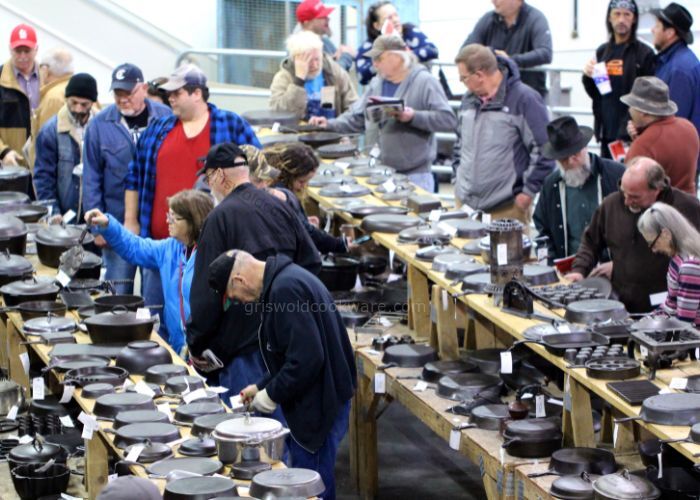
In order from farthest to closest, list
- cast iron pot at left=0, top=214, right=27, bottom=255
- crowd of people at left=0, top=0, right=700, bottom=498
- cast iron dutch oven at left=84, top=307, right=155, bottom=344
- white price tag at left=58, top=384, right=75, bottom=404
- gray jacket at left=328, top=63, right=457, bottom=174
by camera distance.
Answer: gray jacket at left=328, top=63, right=457, bottom=174, cast iron pot at left=0, top=214, right=27, bottom=255, cast iron dutch oven at left=84, top=307, right=155, bottom=344, white price tag at left=58, top=384, right=75, bottom=404, crowd of people at left=0, top=0, right=700, bottom=498

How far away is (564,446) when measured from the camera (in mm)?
5820

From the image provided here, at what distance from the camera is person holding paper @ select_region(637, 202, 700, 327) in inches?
237

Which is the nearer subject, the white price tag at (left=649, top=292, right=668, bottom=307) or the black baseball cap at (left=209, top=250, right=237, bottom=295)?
the black baseball cap at (left=209, top=250, right=237, bottom=295)

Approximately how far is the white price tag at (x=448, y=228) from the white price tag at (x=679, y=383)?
7.73ft

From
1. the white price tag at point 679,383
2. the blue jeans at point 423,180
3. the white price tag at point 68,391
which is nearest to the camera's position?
the white price tag at point 679,383

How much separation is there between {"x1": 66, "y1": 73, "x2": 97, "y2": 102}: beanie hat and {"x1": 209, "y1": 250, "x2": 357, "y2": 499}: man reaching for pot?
9.92 feet

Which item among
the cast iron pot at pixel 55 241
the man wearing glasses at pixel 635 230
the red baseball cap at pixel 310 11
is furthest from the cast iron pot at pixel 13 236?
the man wearing glasses at pixel 635 230

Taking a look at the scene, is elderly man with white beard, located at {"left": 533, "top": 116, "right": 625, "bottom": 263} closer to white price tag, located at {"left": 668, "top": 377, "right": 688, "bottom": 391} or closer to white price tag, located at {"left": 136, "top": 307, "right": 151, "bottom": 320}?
white price tag, located at {"left": 668, "top": 377, "right": 688, "bottom": 391}

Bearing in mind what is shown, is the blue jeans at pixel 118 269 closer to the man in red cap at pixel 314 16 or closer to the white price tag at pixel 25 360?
the white price tag at pixel 25 360

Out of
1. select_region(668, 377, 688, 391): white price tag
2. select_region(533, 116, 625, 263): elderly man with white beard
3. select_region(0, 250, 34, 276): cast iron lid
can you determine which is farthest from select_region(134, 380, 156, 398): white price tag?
select_region(533, 116, 625, 263): elderly man with white beard

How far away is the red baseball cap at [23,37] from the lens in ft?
31.8

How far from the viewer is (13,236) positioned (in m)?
7.80

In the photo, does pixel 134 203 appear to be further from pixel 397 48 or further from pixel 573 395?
pixel 573 395

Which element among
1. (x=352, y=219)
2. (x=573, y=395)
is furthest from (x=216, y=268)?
(x=352, y=219)
